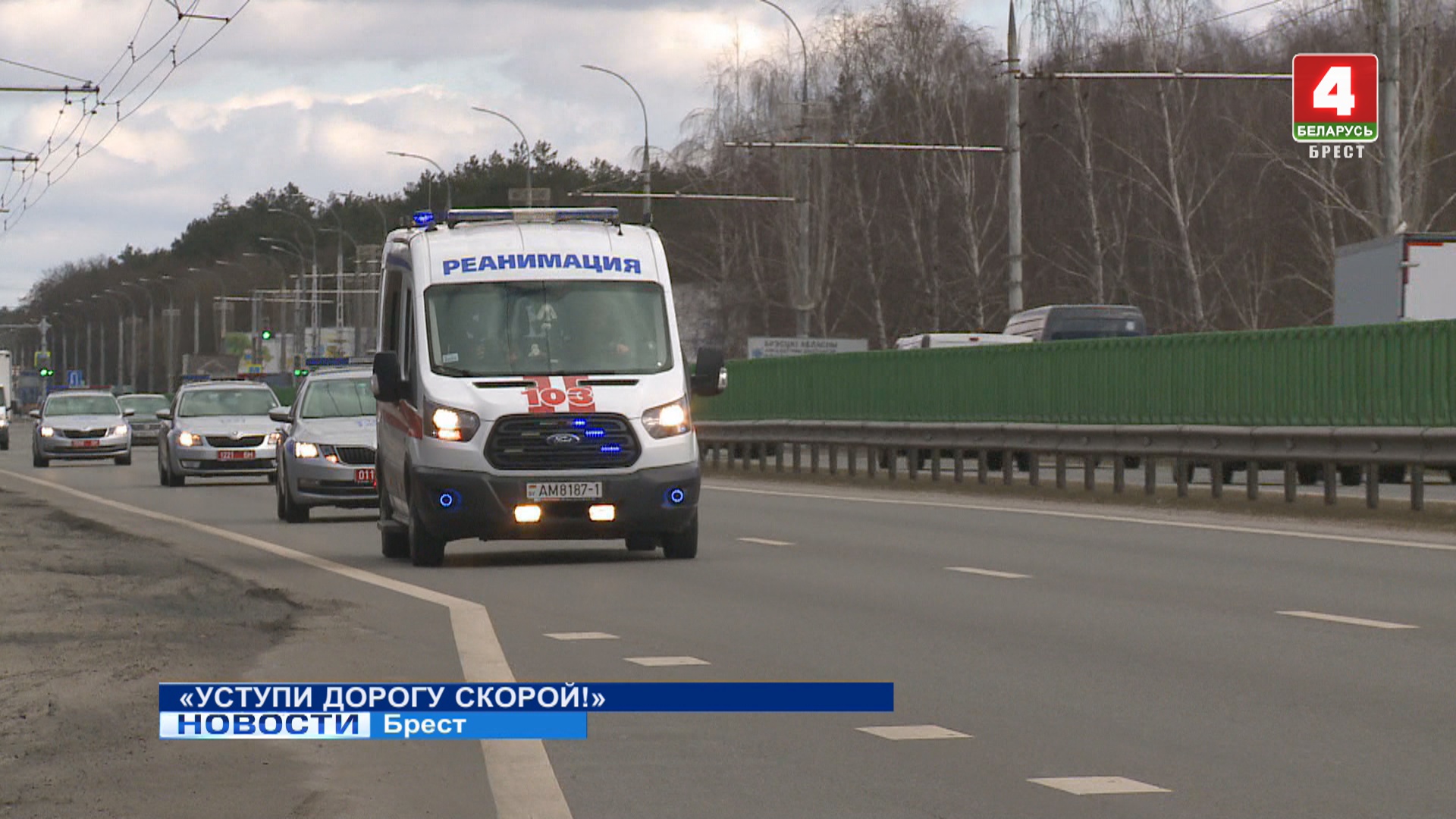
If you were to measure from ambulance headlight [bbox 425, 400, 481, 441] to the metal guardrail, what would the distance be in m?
9.72

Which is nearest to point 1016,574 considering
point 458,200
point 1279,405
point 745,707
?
point 745,707

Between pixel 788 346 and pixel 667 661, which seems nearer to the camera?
pixel 667 661

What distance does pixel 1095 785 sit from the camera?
8.41 metres

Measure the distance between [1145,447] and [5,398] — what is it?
6435 cm

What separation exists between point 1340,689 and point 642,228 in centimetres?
1034

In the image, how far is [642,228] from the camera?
809 inches

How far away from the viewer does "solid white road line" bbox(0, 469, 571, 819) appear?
26.6 feet

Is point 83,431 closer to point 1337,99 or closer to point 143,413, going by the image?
point 143,413

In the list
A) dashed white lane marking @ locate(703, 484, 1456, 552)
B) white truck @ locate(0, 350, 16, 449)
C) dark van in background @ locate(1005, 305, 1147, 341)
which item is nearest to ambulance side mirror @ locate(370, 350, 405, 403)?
dashed white lane marking @ locate(703, 484, 1456, 552)

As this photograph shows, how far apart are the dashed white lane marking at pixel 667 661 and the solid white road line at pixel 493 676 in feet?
1.94

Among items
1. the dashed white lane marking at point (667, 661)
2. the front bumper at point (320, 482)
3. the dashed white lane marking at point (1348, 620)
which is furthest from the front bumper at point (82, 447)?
the dashed white lane marking at point (667, 661)

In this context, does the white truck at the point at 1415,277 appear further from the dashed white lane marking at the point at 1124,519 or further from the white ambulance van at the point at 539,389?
A: the white ambulance van at the point at 539,389

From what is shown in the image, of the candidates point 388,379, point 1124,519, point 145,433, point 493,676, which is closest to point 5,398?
point 145,433

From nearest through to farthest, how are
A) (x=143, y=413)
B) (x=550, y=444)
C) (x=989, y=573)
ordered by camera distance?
(x=989, y=573) → (x=550, y=444) → (x=143, y=413)
